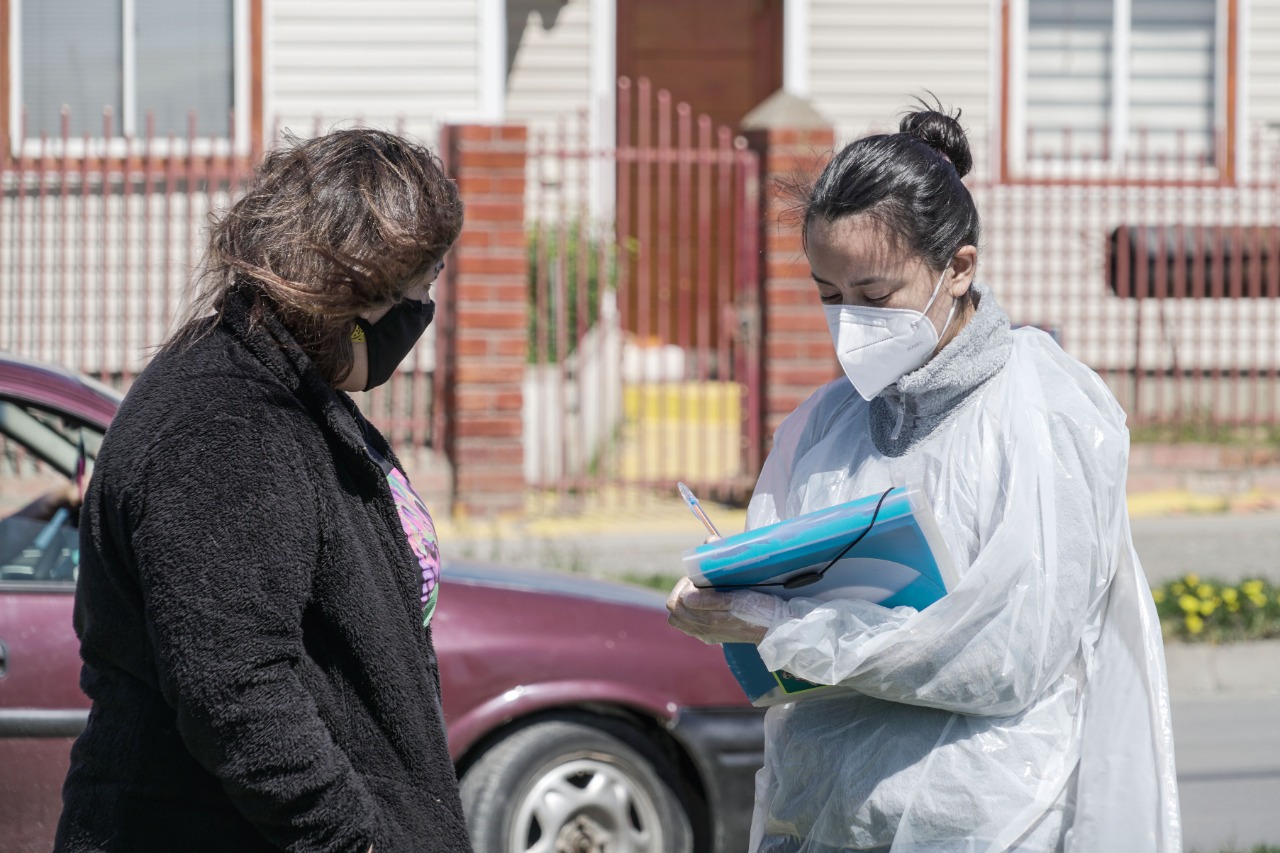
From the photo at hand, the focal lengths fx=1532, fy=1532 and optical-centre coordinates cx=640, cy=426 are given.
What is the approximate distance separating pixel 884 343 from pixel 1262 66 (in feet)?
35.4

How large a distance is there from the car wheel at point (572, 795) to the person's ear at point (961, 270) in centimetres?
215

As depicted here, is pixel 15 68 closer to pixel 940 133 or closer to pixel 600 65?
pixel 600 65

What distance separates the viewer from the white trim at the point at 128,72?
34.6 feet

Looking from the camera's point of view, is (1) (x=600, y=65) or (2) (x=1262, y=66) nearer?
(2) (x=1262, y=66)

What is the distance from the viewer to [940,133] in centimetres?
252

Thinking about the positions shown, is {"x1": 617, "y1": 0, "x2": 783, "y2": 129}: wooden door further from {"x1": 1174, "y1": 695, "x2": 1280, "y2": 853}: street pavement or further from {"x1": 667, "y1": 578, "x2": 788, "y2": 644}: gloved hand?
{"x1": 667, "y1": 578, "x2": 788, "y2": 644}: gloved hand

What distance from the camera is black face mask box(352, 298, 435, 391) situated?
218 cm

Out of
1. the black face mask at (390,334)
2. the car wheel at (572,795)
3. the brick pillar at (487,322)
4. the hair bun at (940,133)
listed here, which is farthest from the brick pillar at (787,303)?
the black face mask at (390,334)

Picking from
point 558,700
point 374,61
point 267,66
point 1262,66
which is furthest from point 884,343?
point 1262,66

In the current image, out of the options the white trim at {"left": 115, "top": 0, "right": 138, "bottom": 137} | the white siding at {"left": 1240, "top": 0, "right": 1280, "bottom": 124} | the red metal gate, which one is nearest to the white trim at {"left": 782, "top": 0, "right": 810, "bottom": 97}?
the red metal gate

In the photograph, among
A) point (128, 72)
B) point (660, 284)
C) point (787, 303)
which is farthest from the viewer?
point (128, 72)

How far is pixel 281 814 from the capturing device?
1934 millimetres

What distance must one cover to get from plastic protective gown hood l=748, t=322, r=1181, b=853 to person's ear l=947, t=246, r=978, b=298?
16 cm

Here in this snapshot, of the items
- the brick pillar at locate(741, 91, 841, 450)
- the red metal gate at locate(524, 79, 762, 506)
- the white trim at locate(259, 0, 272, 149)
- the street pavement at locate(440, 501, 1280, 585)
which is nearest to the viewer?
the street pavement at locate(440, 501, 1280, 585)
